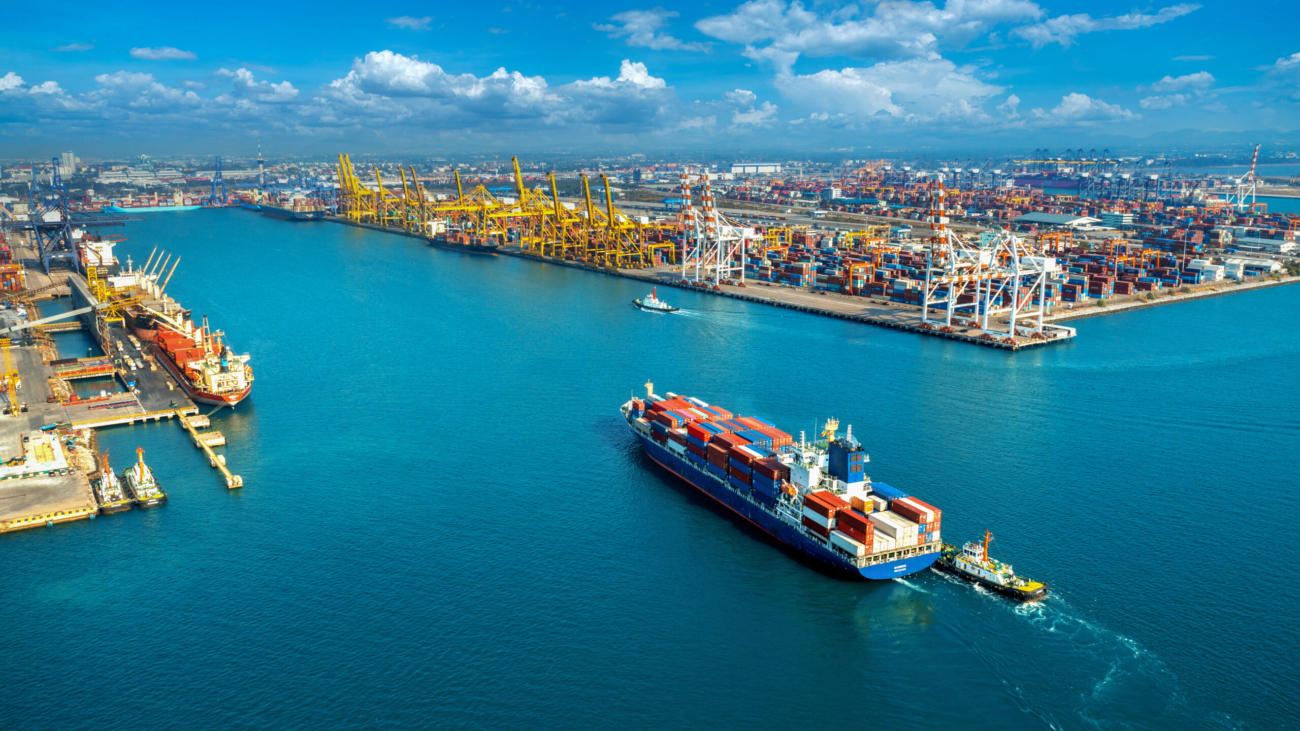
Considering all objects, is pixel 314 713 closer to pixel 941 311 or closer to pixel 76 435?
pixel 76 435

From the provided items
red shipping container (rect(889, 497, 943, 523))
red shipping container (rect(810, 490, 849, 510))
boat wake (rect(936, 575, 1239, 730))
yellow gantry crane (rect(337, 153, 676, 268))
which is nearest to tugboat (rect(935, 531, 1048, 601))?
boat wake (rect(936, 575, 1239, 730))

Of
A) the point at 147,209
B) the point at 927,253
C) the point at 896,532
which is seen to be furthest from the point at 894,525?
the point at 147,209

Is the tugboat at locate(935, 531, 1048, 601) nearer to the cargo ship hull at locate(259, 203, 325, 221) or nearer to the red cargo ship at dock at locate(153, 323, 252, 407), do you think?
the red cargo ship at dock at locate(153, 323, 252, 407)

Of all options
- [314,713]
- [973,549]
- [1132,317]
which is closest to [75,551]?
[314,713]

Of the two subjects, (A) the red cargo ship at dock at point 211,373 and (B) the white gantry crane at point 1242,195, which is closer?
(A) the red cargo ship at dock at point 211,373

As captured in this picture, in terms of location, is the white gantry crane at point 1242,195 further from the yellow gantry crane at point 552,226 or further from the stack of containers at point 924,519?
the stack of containers at point 924,519

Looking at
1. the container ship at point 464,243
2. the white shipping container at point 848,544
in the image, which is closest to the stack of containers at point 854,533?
the white shipping container at point 848,544

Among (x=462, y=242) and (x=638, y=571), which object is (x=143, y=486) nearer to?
(x=638, y=571)

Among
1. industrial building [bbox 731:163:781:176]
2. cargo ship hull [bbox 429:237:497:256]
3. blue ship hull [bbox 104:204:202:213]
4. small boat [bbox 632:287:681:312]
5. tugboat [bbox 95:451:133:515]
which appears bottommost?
tugboat [bbox 95:451:133:515]
